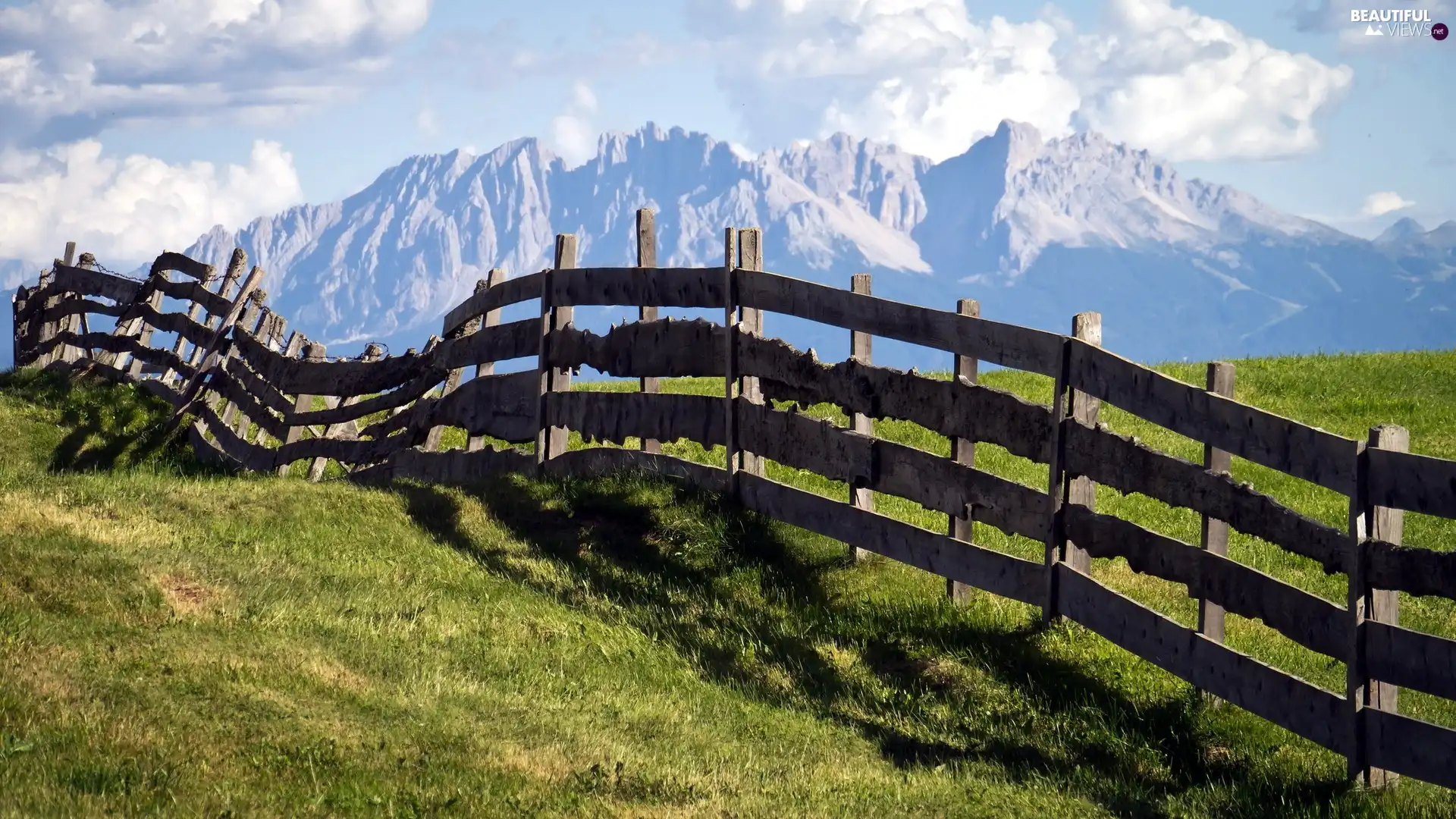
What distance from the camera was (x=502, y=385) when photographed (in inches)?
507

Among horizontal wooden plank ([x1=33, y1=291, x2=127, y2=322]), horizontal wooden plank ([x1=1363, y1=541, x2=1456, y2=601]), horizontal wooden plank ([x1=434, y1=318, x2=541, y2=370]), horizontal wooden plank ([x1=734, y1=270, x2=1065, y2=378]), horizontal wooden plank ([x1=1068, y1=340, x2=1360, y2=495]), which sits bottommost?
horizontal wooden plank ([x1=33, y1=291, x2=127, y2=322])

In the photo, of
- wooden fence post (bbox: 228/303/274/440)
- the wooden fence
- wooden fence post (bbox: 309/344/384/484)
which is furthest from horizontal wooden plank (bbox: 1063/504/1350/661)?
wooden fence post (bbox: 228/303/274/440)

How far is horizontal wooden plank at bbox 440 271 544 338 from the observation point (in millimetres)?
Answer: 12344

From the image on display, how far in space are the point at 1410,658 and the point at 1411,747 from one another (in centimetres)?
39

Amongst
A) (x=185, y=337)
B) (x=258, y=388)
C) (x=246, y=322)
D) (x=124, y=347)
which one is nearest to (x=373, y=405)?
(x=258, y=388)

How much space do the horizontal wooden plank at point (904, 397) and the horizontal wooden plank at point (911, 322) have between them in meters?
0.24

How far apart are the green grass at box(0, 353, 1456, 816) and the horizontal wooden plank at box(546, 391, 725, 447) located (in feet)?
1.55

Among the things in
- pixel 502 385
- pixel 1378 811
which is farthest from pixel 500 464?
pixel 1378 811

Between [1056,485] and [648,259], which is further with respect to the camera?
[648,259]

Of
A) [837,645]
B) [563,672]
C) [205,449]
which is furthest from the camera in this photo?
[205,449]

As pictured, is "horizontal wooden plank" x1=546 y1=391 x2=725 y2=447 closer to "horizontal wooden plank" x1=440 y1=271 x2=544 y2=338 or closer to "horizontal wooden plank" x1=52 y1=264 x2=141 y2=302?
"horizontal wooden plank" x1=440 y1=271 x2=544 y2=338

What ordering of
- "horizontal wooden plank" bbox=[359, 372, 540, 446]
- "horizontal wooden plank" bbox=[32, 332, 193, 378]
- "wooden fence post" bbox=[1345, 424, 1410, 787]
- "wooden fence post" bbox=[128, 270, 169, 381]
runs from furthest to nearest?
"wooden fence post" bbox=[128, 270, 169, 381], "horizontal wooden plank" bbox=[32, 332, 193, 378], "horizontal wooden plank" bbox=[359, 372, 540, 446], "wooden fence post" bbox=[1345, 424, 1410, 787]

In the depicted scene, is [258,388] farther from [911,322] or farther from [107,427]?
[911,322]

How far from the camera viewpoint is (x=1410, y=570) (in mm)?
6039
